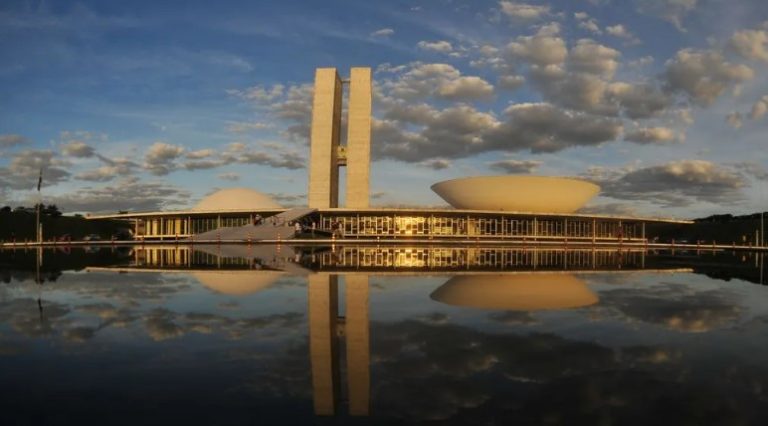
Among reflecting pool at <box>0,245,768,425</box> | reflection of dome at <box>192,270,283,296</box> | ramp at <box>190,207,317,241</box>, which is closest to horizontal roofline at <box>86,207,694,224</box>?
ramp at <box>190,207,317,241</box>

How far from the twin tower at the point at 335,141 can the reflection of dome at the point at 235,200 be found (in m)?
12.2

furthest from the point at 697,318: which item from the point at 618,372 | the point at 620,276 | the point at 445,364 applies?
the point at 620,276

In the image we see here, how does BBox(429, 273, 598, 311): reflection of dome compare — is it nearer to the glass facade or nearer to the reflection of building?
the reflection of building

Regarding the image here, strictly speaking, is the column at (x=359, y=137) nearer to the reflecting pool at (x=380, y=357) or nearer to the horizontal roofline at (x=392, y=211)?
the horizontal roofline at (x=392, y=211)

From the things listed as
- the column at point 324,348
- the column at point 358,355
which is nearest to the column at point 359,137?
the column at point 324,348

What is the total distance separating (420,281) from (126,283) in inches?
303

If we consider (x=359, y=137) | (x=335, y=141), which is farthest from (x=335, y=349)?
(x=335, y=141)

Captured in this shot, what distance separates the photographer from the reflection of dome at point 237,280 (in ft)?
40.9

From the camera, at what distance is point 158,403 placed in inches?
177

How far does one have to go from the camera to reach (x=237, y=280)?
567 inches

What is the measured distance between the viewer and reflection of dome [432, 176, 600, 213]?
60.5 metres

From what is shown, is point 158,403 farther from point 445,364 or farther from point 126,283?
point 126,283

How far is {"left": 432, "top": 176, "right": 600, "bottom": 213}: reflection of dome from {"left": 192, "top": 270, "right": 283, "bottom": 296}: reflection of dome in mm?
47329

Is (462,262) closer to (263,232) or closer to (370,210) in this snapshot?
(263,232)
